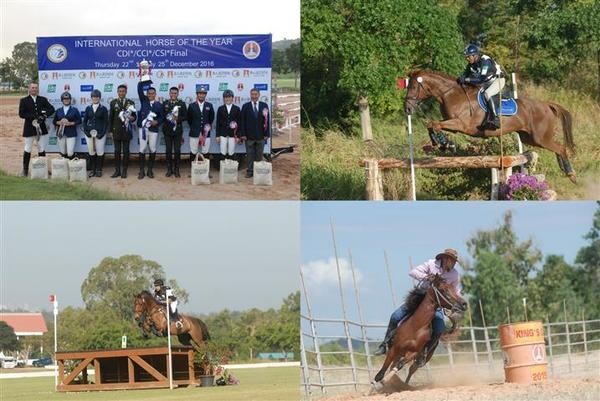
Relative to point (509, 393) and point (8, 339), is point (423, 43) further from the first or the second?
point (8, 339)

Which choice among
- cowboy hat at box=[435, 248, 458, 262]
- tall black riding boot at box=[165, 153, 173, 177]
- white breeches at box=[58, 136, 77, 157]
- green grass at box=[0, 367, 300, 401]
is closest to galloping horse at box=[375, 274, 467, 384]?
cowboy hat at box=[435, 248, 458, 262]

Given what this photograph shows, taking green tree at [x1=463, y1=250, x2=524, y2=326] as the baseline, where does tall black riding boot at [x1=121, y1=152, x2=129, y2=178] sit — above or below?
above

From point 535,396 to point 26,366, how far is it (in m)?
5.53

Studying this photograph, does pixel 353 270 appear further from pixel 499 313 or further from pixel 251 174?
pixel 499 313

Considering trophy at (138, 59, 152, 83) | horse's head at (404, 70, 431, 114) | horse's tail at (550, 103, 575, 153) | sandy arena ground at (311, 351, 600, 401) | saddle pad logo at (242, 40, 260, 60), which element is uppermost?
saddle pad logo at (242, 40, 260, 60)

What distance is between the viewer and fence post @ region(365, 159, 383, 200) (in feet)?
46.1

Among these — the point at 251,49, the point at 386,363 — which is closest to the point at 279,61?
the point at 251,49

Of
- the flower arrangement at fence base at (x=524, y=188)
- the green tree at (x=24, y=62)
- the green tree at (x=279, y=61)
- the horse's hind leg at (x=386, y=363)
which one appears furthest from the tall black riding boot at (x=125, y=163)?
the flower arrangement at fence base at (x=524, y=188)

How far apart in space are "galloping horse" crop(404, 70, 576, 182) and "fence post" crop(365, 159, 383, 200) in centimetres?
67

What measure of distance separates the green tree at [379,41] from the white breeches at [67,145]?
246 centimetres

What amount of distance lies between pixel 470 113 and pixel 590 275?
3766mm

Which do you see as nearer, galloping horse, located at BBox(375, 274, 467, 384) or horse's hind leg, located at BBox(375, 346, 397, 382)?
galloping horse, located at BBox(375, 274, 467, 384)

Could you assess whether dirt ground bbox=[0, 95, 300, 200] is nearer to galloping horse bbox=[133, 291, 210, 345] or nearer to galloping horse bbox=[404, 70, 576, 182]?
galloping horse bbox=[133, 291, 210, 345]

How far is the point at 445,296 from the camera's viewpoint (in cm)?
1285
